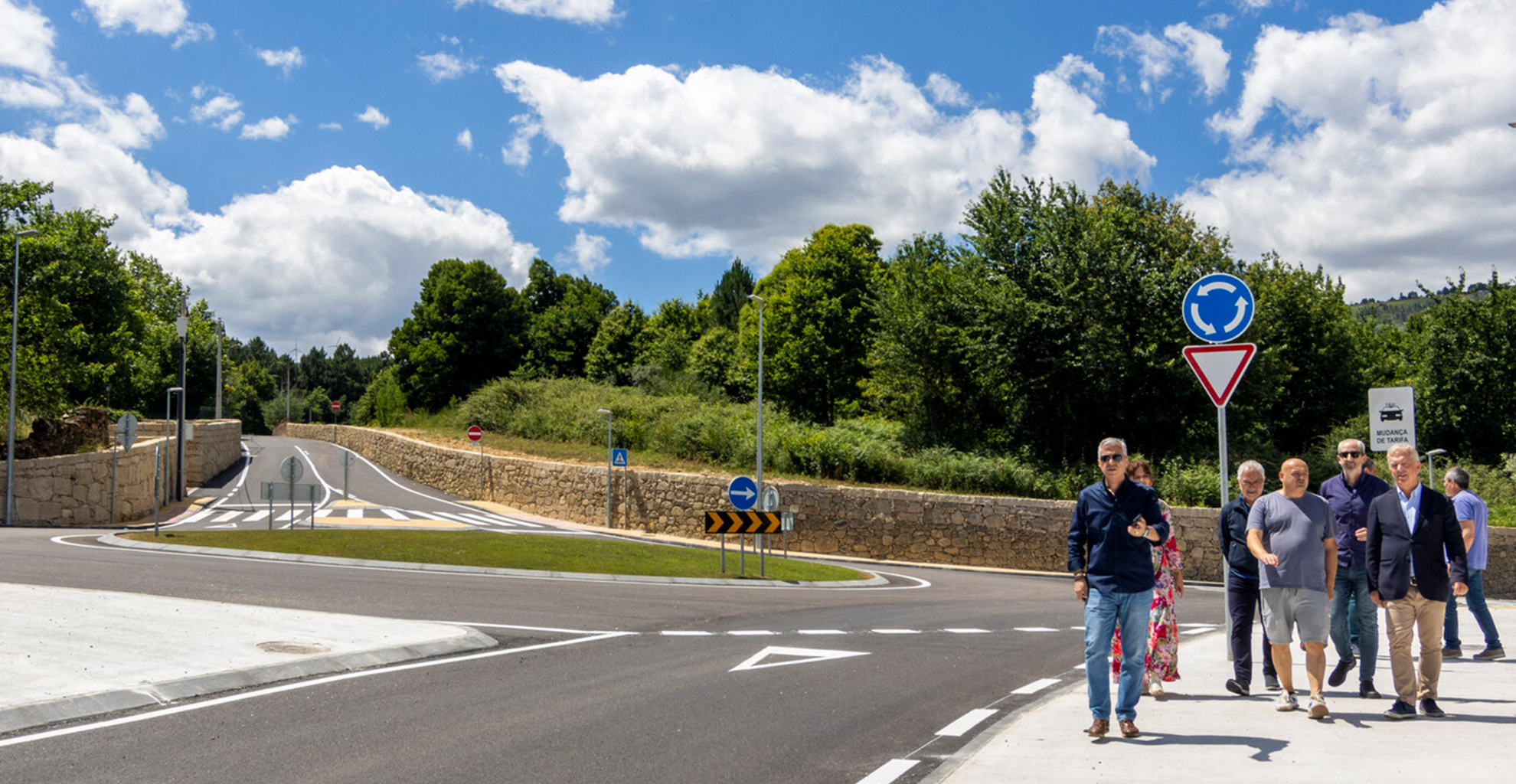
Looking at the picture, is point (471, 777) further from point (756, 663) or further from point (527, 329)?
point (527, 329)

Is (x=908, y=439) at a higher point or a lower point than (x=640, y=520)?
higher

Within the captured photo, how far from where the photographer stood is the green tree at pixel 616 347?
64.2 metres

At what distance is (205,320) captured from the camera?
3130 inches

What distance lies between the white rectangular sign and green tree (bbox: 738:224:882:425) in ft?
106

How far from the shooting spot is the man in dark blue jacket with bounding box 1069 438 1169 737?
5.99 meters

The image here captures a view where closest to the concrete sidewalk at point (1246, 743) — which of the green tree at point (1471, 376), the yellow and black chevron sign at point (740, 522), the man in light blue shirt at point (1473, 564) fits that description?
the man in light blue shirt at point (1473, 564)

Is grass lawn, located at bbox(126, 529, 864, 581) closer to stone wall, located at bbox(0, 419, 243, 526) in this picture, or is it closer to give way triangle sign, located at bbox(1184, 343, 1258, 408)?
stone wall, located at bbox(0, 419, 243, 526)

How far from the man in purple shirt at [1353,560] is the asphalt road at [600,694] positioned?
2.31 meters

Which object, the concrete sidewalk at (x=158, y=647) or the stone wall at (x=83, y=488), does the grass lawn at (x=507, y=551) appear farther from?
the stone wall at (x=83, y=488)

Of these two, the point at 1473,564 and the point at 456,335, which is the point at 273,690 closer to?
the point at 1473,564

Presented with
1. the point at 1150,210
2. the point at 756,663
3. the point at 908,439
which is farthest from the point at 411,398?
the point at 756,663

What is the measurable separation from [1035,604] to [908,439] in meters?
17.8

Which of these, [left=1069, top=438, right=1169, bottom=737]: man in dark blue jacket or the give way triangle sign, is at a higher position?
the give way triangle sign

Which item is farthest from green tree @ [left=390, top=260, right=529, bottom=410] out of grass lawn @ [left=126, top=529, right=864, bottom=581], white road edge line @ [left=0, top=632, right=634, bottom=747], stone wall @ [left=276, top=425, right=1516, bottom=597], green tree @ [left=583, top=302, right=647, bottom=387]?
white road edge line @ [left=0, top=632, right=634, bottom=747]
